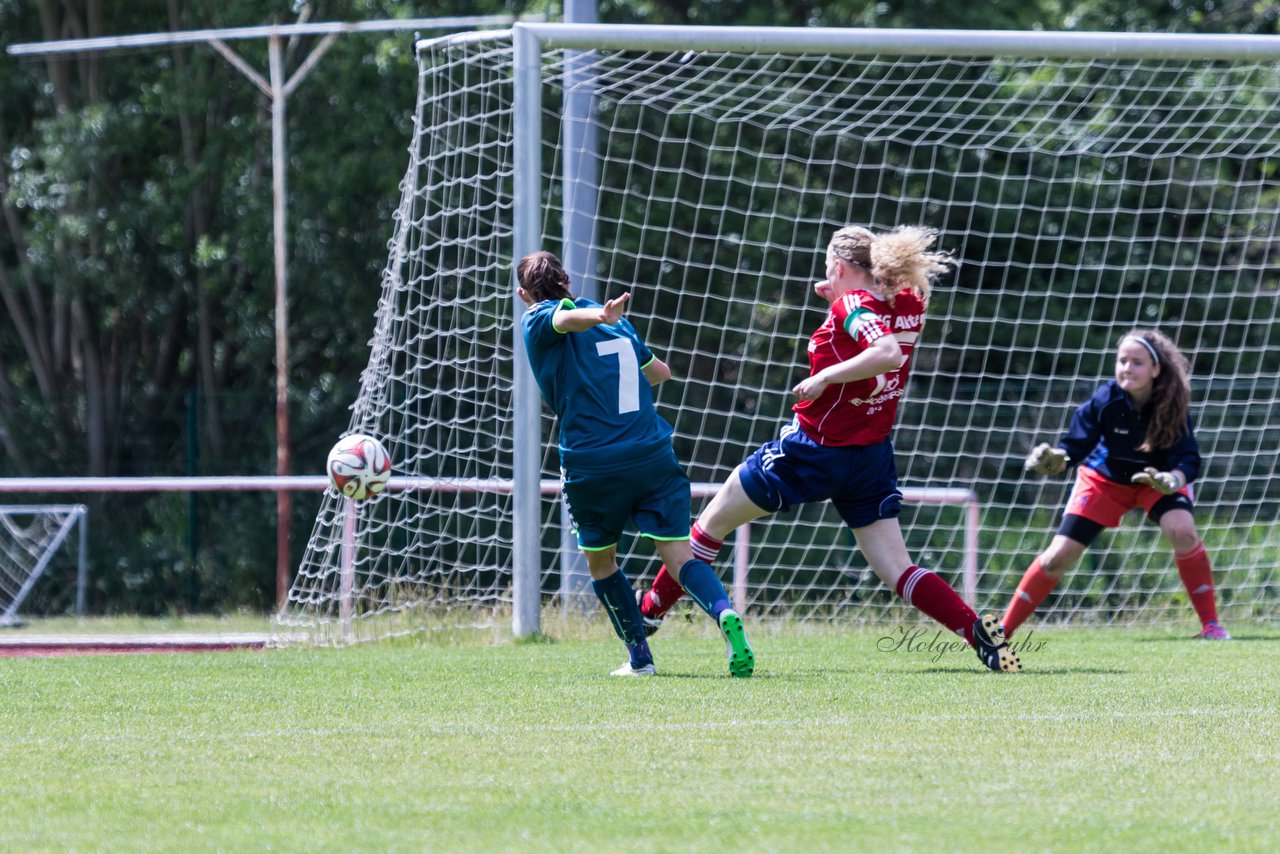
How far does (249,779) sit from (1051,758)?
2.18 meters

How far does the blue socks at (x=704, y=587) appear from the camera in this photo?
6.26 meters

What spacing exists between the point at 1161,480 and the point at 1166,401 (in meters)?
0.43

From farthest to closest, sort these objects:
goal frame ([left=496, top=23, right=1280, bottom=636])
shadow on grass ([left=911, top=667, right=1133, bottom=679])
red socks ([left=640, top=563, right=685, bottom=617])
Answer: goal frame ([left=496, top=23, right=1280, bottom=636]), red socks ([left=640, top=563, right=685, bottom=617]), shadow on grass ([left=911, top=667, right=1133, bottom=679])

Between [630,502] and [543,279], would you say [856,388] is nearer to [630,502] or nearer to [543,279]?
[630,502]

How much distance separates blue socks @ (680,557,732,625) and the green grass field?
0.30 m

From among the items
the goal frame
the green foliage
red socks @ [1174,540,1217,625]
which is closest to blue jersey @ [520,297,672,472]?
the goal frame

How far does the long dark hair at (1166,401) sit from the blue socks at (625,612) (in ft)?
9.80

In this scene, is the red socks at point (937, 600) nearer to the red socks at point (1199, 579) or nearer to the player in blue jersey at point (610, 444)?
the player in blue jersey at point (610, 444)

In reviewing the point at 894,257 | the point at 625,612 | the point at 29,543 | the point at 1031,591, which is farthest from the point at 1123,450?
the point at 29,543

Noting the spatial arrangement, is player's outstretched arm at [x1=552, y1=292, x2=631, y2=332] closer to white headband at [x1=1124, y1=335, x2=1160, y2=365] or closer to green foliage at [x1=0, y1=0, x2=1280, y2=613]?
white headband at [x1=1124, y1=335, x2=1160, y2=365]

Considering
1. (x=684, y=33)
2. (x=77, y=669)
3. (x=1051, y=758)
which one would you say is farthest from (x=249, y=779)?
(x=684, y=33)

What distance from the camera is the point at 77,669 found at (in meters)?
7.29

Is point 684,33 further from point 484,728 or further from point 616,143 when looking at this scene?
point 616,143

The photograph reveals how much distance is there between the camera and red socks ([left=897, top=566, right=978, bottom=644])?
6.37m
